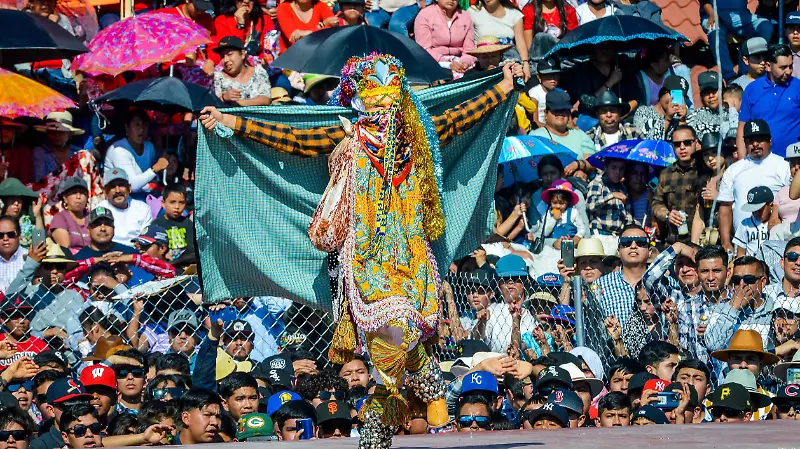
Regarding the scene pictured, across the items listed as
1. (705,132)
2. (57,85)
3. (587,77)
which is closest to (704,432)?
(705,132)

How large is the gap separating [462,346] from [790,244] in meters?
2.94

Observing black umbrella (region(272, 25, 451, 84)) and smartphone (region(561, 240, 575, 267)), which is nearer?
smartphone (region(561, 240, 575, 267))

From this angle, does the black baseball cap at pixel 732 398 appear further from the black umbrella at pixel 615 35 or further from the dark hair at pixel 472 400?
the black umbrella at pixel 615 35

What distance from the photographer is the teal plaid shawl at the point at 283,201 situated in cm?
937

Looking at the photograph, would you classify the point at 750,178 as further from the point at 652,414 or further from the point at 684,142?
the point at 652,414

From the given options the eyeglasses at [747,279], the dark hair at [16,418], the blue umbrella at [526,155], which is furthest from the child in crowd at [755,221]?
the dark hair at [16,418]

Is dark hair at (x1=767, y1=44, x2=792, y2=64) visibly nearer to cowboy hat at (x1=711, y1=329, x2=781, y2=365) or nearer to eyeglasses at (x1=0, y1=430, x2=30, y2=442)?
cowboy hat at (x1=711, y1=329, x2=781, y2=365)

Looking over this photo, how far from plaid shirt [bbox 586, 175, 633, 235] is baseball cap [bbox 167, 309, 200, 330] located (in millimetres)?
4612

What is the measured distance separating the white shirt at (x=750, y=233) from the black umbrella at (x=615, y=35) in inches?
110

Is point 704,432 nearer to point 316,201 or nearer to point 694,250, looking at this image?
point 316,201

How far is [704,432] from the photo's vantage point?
8.62 metres

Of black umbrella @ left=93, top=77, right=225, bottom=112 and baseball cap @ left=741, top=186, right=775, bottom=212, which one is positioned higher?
black umbrella @ left=93, top=77, right=225, bottom=112

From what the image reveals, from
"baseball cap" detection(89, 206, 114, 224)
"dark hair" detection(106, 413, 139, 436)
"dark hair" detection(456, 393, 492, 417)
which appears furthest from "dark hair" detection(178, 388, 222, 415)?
"baseball cap" detection(89, 206, 114, 224)

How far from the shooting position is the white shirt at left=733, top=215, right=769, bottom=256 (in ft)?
43.0
